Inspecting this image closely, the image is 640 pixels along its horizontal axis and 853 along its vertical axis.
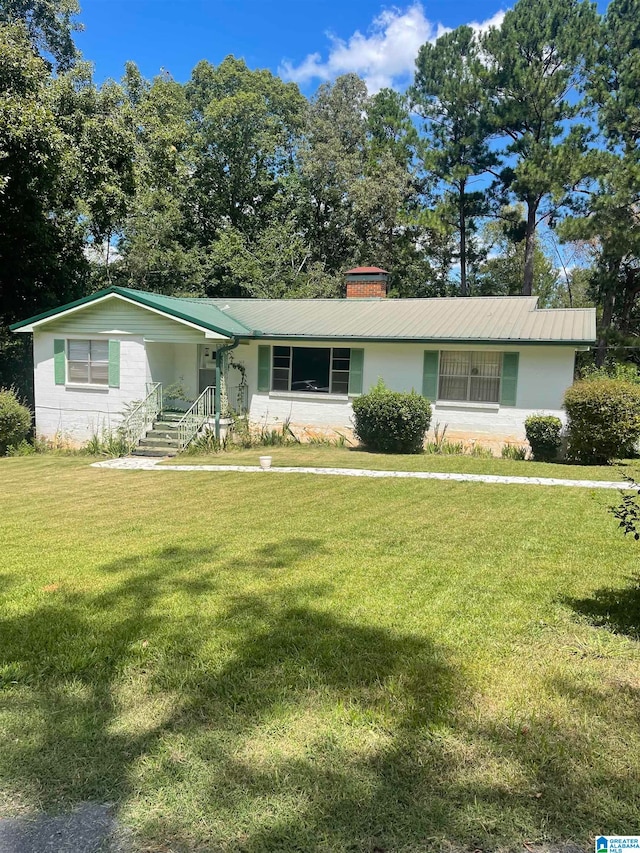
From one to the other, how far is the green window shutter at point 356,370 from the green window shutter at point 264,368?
2.31 metres

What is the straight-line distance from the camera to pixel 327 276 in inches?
1133

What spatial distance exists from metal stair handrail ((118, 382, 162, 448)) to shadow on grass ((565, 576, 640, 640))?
1213 cm

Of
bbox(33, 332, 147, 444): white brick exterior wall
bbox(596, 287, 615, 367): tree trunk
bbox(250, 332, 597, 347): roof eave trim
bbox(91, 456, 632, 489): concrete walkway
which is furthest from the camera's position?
bbox(596, 287, 615, 367): tree trunk

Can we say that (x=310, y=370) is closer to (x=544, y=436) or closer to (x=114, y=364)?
(x=114, y=364)

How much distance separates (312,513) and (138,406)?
8995 mm

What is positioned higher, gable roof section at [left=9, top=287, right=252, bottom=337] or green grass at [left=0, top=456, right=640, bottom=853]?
gable roof section at [left=9, top=287, right=252, bottom=337]

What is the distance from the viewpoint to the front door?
53.7 ft

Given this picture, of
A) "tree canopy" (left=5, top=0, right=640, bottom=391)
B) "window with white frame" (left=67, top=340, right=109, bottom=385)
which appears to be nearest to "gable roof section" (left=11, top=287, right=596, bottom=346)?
"window with white frame" (left=67, top=340, right=109, bottom=385)

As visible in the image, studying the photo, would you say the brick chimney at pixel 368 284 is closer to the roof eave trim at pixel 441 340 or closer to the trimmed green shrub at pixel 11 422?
the roof eave trim at pixel 441 340

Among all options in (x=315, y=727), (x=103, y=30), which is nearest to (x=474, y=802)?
(x=315, y=727)

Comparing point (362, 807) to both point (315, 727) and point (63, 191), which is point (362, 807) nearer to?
point (315, 727)

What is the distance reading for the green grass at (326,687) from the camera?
2.18 metres

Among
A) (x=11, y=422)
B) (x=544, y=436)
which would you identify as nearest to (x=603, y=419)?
(x=544, y=436)

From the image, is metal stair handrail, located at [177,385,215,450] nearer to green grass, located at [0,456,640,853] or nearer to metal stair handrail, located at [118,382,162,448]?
metal stair handrail, located at [118,382,162,448]
